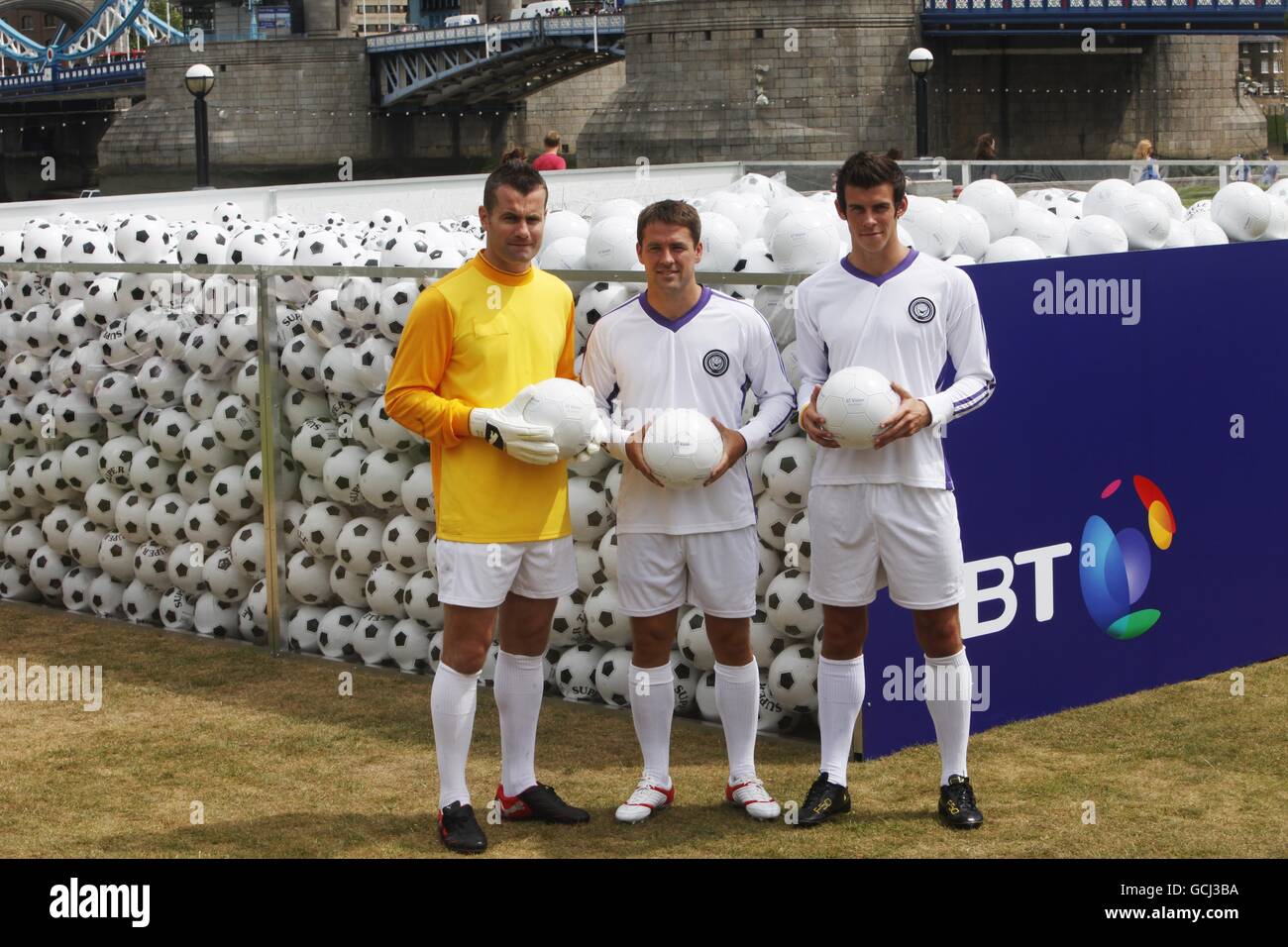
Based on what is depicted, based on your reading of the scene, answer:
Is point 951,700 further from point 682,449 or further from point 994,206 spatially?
point 994,206

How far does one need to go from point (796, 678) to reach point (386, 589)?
2.12 m

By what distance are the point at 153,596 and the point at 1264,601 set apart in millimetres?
5323

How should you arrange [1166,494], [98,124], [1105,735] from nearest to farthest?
[1105,735], [1166,494], [98,124]

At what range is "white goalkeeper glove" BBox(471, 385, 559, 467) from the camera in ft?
18.0

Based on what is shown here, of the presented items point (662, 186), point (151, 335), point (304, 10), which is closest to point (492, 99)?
point (304, 10)

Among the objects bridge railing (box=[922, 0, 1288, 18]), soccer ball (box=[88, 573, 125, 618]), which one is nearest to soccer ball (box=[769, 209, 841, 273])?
soccer ball (box=[88, 573, 125, 618])

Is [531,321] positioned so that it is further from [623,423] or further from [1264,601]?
[1264,601]

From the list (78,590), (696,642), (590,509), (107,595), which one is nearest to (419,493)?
(590,509)

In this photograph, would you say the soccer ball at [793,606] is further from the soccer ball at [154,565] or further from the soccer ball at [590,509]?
the soccer ball at [154,565]

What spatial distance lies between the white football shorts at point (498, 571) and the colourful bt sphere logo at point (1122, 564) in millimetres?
2562

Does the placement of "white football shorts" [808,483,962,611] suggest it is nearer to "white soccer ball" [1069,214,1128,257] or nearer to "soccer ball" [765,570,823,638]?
"soccer ball" [765,570,823,638]

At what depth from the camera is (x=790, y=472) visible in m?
6.91

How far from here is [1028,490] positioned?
7.13 metres

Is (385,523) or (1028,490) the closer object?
(1028,490)
